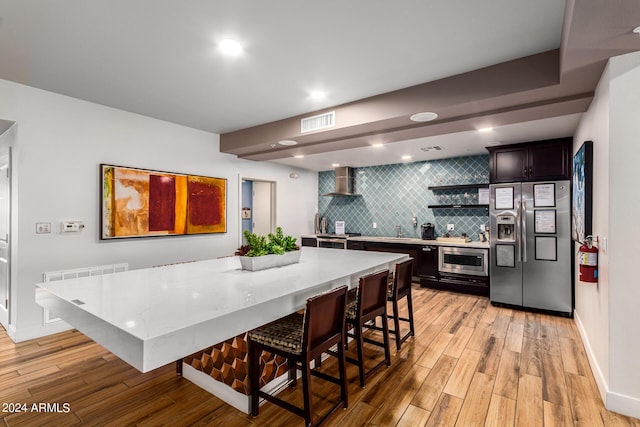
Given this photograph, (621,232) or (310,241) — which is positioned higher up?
(621,232)

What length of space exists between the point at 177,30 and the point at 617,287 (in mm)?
3280

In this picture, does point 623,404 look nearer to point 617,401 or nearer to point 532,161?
point 617,401

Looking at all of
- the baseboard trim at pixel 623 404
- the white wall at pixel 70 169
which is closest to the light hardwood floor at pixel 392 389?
the baseboard trim at pixel 623 404

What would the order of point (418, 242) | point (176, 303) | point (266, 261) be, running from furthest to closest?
1. point (418, 242)
2. point (266, 261)
3. point (176, 303)

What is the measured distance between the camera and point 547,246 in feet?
12.9

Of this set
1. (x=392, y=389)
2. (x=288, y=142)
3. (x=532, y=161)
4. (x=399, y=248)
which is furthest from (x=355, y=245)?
(x=392, y=389)

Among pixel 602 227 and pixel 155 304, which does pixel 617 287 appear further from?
pixel 155 304

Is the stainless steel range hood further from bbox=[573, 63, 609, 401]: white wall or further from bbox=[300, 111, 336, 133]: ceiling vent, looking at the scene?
bbox=[573, 63, 609, 401]: white wall

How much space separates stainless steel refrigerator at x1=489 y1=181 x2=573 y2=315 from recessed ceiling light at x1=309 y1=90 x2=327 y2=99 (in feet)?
9.06

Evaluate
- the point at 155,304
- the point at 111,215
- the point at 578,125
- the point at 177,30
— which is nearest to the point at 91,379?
the point at 155,304

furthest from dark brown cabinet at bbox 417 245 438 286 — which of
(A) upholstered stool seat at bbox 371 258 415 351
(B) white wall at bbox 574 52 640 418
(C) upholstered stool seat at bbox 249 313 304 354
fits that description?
(C) upholstered stool seat at bbox 249 313 304 354

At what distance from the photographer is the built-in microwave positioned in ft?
15.5

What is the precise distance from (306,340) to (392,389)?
984 millimetres

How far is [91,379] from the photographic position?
2.37m
